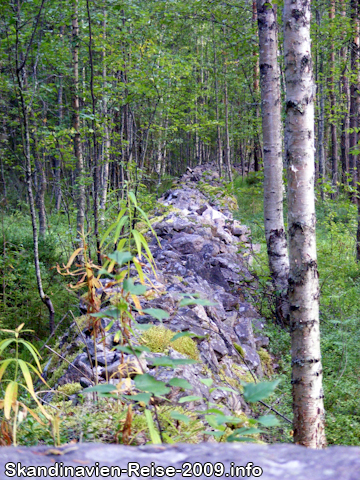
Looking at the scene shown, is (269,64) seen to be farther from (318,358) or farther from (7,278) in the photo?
(7,278)

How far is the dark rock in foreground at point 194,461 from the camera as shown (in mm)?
996

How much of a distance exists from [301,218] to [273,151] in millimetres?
2889

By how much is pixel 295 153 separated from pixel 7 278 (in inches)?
197

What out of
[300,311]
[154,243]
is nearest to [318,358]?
[300,311]

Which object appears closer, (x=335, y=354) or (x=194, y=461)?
(x=194, y=461)

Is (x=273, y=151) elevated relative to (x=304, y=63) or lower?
lower

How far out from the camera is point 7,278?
6.06 m

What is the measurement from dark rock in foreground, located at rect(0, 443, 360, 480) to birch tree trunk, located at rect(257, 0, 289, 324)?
14.2ft

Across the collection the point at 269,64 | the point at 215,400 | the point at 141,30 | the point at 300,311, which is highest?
the point at 141,30

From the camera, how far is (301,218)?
2.78 m

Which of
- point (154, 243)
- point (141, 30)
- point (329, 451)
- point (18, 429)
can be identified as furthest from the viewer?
point (141, 30)

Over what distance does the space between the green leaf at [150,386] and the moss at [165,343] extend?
164 centimetres

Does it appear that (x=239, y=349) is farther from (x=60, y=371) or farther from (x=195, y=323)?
(x=60, y=371)

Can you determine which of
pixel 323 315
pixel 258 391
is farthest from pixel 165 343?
pixel 323 315
